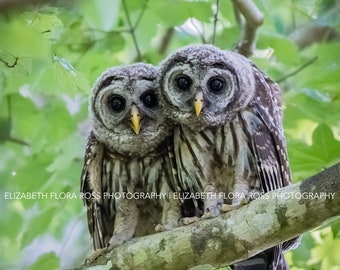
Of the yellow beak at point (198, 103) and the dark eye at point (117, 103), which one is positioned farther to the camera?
the dark eye at point (117, 103)

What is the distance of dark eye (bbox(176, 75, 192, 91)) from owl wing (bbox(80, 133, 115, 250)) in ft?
2.02

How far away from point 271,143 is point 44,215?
2013mm

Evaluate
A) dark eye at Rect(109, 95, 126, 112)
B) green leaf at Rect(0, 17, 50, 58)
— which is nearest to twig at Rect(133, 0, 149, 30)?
dark eye at Rect(109, 95, 126, 112)

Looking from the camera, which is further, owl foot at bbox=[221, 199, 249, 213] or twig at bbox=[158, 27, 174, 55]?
twig at bbox=[158, 27, 174, 55]

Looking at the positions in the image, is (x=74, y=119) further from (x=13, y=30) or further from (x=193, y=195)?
(x=13, y=30)

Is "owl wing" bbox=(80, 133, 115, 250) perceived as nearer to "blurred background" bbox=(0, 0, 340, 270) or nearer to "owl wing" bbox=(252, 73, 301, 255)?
"blurred background" bbox=(0, 0, 340, 270)

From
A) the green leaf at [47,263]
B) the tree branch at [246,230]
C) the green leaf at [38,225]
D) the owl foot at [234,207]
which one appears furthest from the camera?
the green leaf at [38,225]

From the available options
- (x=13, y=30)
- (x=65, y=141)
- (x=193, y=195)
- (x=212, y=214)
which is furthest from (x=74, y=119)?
(x=13, y=30)

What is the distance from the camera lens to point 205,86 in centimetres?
345

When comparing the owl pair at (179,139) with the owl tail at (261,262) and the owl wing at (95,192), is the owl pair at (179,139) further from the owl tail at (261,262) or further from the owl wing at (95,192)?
the owl tail at (261,262)

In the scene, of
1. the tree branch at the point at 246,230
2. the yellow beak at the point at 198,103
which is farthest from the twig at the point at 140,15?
the tree branch at the point at 246,230

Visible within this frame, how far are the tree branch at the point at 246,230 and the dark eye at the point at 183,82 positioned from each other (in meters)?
0.96

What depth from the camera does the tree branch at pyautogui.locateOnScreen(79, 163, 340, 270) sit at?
2387 mm

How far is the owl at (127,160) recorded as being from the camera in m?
3.59
